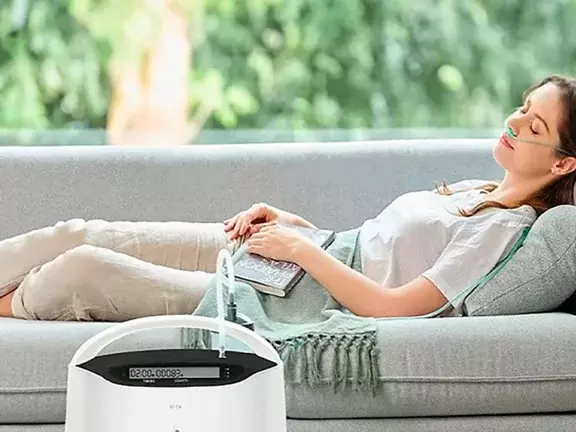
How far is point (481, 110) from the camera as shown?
3.12 m

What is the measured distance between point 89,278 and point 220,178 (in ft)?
1.94

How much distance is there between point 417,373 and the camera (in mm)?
1610

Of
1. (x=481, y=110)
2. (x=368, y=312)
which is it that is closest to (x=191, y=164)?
(x=368, y=312)

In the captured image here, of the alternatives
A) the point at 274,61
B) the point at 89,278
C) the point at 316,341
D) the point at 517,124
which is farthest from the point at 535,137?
the point at 274,61

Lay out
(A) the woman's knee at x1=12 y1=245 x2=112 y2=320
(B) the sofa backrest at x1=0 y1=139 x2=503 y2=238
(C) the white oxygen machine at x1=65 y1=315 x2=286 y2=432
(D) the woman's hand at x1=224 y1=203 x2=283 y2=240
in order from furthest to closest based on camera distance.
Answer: (B) the sofa backrest at x1=0 y1=139 x2=503 y2=238, (D) the woman's hand at x1=224 y1=203 x2=283 y2=240, (A) the woman's knee at x1=12 y1=245 x2=112 y2=320, (C) the white oxygen machine at x1=65 y1=315 x2=286 y2=432

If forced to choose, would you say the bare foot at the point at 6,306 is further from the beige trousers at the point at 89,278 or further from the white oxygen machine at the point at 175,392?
the white oxygen machine at the point at 175,392

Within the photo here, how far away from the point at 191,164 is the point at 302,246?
1.66ft

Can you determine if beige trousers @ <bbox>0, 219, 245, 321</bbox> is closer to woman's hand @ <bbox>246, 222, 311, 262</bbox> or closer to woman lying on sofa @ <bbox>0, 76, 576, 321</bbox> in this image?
woman lying on sofa @ <bbox>0, 76, 576, 321</bbox>

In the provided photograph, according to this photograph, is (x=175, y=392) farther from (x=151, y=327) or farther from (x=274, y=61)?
(x=274, y=61)

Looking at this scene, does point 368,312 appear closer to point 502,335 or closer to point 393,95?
point 502,335

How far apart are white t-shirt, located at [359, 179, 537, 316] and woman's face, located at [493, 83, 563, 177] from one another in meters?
0.10

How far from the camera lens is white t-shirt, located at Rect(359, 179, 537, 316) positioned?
1820 mm

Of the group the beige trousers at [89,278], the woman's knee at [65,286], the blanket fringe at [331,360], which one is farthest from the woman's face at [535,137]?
the woman's knee at [65,286]

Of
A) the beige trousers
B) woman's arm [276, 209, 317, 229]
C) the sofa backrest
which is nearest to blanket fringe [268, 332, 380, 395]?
the beige trousers
